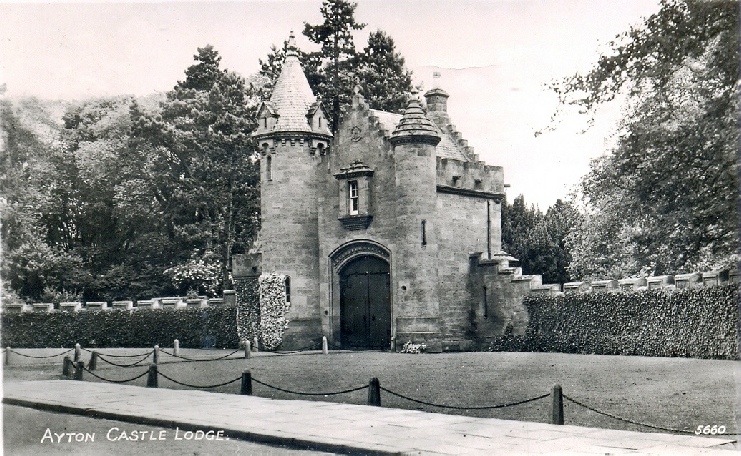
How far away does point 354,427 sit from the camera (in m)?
12.9

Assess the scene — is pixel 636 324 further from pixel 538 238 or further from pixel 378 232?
pixel 538 238

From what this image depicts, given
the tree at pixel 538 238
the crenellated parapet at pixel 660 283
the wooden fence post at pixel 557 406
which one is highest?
the tree at pixel 538 238

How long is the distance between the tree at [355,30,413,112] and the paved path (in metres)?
29.3

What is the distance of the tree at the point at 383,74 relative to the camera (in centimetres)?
4469

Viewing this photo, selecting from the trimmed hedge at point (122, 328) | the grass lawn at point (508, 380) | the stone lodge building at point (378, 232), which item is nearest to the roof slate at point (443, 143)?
the stone lodge building at point (378, 232)

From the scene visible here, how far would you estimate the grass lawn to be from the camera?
1384cm

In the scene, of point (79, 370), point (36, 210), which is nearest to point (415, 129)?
point (79, 370)

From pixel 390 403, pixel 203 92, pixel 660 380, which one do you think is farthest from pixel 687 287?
pixel 203 92

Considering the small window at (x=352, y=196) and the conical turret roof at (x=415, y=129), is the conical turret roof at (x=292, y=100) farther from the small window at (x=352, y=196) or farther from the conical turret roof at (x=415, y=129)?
the conical turret roof at (x=415, y=129)

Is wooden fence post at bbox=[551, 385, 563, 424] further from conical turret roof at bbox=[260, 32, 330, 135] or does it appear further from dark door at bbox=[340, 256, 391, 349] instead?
conical turret roof at bbox=[260, 32, 330, 135]

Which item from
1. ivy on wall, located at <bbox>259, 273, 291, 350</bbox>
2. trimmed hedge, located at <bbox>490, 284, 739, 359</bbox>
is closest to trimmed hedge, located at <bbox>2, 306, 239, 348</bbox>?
ivy on wall, located at <bbox>259, 273, 291, 350</bbox>

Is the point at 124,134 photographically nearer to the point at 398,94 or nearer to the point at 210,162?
the point at 210,162

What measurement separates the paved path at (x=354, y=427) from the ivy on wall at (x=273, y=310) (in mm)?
13019

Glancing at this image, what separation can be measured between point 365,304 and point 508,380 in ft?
40.6
